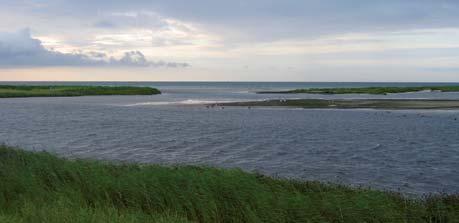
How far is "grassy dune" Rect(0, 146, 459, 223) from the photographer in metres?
12.4

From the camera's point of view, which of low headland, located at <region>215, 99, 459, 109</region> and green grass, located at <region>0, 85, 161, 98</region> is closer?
low headland, located at <region>215, 99, 459, 109</region>

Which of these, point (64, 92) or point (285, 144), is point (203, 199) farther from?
point (64, 92)

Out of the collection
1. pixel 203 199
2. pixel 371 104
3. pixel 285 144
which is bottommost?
pixel 285 144

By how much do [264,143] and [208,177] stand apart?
61.6 ft

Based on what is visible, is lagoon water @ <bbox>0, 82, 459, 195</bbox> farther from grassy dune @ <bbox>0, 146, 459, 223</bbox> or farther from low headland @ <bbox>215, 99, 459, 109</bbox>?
low headland @ <bbox>215, 99, 459, 109</bbox>

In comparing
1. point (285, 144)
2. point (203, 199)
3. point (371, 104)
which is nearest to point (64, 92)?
point (371, 104)

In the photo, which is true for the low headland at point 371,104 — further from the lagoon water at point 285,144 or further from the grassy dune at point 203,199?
the grassy dune at point 203,199

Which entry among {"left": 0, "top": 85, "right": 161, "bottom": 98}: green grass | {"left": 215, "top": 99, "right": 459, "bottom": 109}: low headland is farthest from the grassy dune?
{"left": 0, "top": 85, "right": 161, "bottom": 98}: green grass

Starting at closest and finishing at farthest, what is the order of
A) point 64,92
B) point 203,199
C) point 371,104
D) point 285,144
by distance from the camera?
point 203,199, point 285,144, point 371,104, point 64,92

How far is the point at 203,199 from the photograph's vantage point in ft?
42.7

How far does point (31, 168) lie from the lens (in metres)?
15.9

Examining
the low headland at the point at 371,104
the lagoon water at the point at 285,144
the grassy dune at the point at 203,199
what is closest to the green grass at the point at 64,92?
the low headland at the point at 371,104

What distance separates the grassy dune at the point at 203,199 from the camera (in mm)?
12375

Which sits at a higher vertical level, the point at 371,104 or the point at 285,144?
the point at 371,104
